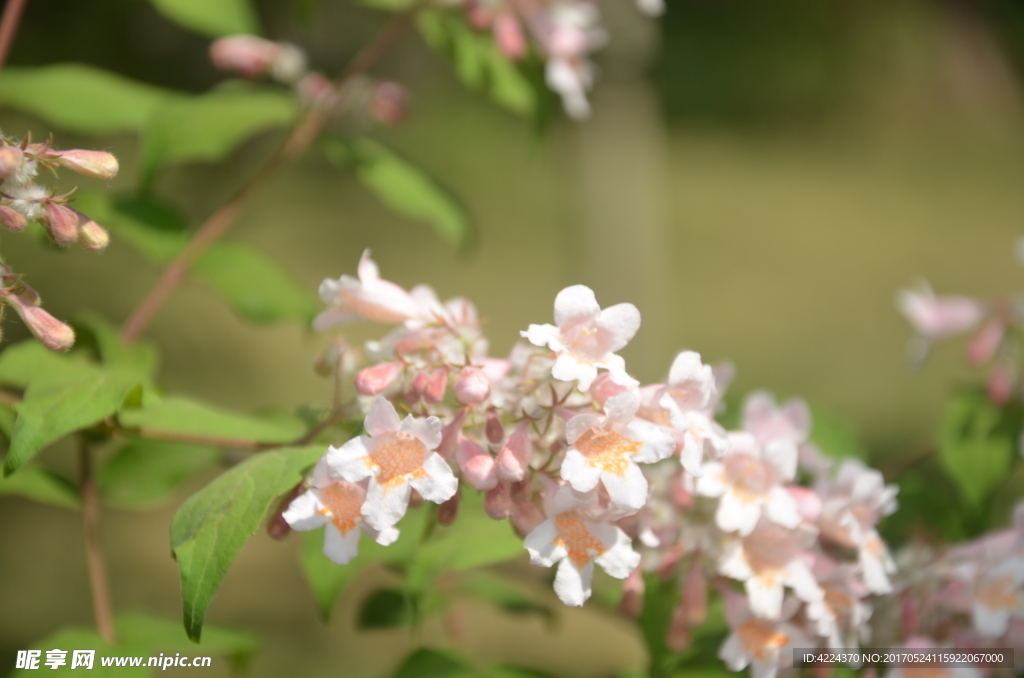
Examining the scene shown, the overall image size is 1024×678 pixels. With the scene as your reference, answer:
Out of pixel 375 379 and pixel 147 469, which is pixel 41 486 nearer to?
pixel 147 469

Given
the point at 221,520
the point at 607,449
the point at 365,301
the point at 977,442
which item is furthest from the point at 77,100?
the point at 977,442

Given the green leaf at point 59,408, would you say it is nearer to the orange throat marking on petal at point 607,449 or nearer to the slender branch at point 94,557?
the slender branch at point 94,557

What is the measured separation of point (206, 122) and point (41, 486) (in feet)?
→ 1.53

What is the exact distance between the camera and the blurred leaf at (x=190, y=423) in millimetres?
737

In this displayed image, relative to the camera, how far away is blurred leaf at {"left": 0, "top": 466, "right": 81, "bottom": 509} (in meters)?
0.89

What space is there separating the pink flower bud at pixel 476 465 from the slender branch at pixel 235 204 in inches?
21.6

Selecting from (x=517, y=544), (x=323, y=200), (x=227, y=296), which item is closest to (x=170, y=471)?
(x=227, y=296)

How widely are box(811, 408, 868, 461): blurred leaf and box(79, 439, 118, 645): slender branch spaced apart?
841 millimetres

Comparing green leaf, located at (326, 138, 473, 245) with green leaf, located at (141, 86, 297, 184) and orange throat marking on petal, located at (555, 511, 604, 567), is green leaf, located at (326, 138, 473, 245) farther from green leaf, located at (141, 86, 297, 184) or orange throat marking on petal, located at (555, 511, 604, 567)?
orange throat marking on petal, located at (555, 511, 604, 567)

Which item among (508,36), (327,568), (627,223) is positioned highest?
(627,223)

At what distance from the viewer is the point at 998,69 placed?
639 cm

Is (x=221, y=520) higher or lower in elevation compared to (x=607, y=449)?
lower

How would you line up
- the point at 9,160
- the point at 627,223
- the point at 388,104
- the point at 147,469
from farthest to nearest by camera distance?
1. the point at 627,223
2. the point at 388,104
3. the point at 147,469
4. the point at 9,160

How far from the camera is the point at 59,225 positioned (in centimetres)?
61
